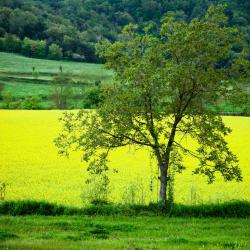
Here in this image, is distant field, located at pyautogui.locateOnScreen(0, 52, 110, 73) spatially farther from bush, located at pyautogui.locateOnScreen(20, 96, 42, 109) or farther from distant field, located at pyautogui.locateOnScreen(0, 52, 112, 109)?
bush, located at pyautogui.locateOnScreen(20, 96, 42, 109)

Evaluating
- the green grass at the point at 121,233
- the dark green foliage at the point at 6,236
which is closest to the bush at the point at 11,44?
the green grass at the point at 121,233

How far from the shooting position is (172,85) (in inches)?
600

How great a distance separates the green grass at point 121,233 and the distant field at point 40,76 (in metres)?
83.8

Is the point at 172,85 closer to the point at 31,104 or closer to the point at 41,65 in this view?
the point at 31,104

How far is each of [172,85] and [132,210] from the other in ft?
14.1

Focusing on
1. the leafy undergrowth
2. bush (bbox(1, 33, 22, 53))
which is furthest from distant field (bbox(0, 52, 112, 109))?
the leafy undergrowth

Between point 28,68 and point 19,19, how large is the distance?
40372 mm

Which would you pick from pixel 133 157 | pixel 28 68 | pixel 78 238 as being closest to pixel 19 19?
pixel 28 68

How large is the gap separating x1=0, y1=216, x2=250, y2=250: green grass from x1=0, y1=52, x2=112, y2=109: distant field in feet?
275

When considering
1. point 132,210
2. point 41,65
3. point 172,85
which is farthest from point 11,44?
point 132,210

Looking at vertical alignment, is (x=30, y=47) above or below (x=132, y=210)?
above

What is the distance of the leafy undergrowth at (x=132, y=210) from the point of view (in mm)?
15055

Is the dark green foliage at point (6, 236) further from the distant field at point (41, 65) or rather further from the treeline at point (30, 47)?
the treeline at point (30, 47)

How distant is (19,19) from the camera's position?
18212 cm
